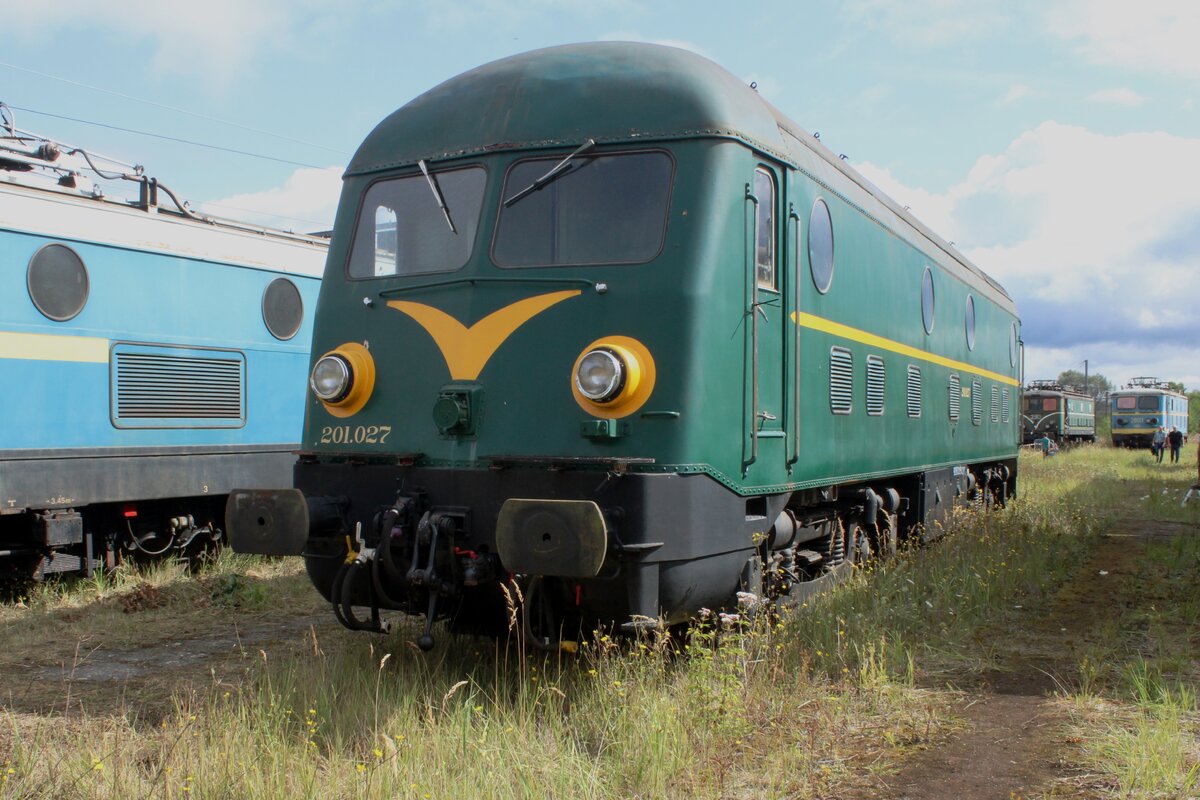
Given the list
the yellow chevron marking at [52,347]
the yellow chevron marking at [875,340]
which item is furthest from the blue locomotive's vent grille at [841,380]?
the yellow chevron marking at [52,347]

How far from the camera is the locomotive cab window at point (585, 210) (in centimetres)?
552

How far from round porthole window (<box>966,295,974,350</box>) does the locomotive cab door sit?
6450mm

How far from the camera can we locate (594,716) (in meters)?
4.96

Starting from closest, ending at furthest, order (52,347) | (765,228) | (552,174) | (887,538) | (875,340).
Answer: (552,174) < (765,228) < (875,340) < (52,347) < (887,538)

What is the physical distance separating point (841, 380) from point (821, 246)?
908mm

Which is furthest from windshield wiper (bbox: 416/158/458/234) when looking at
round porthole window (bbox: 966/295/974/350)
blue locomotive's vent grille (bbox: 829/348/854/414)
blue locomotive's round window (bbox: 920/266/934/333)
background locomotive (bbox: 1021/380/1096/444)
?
background locomotive (bbox: 1021/380/1096/444)

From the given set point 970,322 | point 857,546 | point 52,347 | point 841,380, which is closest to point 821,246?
point 841,380

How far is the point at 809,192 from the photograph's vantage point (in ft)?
21.9

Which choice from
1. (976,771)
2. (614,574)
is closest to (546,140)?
(614,574)

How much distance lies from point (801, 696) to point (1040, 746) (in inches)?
41.9

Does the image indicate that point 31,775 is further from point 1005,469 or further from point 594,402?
point 1005,469

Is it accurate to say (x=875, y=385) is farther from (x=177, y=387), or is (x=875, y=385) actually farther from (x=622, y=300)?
(x=177, y=387)

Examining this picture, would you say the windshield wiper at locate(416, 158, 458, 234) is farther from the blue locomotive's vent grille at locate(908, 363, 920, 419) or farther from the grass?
the blue locomotive's vent grille at locate(908, 363, 920, 419)

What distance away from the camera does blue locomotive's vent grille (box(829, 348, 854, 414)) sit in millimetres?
7008
